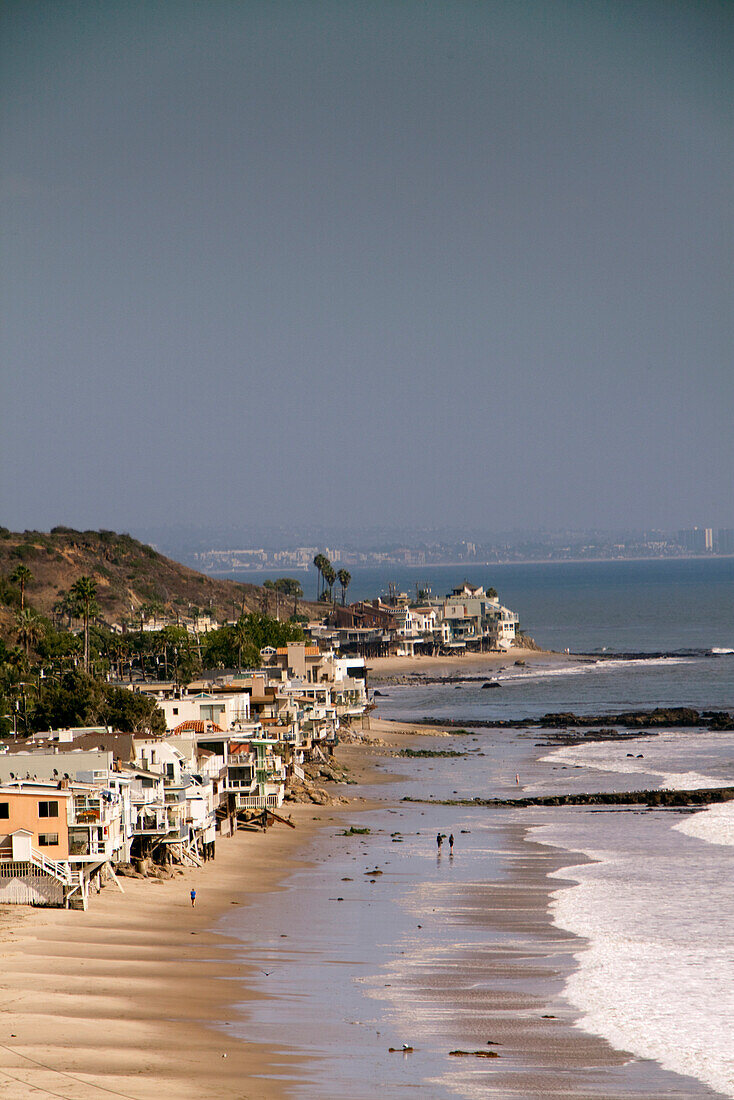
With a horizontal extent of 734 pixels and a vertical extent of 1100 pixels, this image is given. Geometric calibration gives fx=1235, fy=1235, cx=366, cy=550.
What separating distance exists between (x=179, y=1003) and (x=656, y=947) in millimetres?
15314

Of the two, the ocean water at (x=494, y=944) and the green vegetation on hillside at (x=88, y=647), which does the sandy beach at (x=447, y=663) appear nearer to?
the green vegetation on hillside at (x=88, y=647)

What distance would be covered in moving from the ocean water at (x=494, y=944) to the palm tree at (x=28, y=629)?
110 feet

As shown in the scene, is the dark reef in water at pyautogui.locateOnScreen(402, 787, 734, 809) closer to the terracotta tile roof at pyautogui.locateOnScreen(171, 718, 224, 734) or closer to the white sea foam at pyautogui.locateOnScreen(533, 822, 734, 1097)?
the white sea foam at pyautogui.locateOnScreen(533, 822, 734, 1097)

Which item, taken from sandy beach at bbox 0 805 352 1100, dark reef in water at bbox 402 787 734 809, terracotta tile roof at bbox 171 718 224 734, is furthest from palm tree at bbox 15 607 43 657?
sandy beach at bbox 0 805 352 1100

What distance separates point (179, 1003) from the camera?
29.2 metres

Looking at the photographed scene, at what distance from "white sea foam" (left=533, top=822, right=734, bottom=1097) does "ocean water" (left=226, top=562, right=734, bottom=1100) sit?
7cm

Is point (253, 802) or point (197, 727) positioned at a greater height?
point (197, 727)

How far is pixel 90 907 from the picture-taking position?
38094 mm

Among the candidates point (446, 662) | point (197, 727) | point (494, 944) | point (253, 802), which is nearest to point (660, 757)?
point (197, 727)

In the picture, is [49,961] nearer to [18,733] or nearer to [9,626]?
[18,733]

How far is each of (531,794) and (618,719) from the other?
133 feet

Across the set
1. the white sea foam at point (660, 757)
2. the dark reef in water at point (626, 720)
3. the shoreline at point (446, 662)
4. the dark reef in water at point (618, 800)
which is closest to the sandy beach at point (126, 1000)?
the dark reef in water at point (618, 800)

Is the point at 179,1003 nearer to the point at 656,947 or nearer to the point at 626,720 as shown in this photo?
the point at 656,947

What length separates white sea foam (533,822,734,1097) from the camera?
93.3 feet
